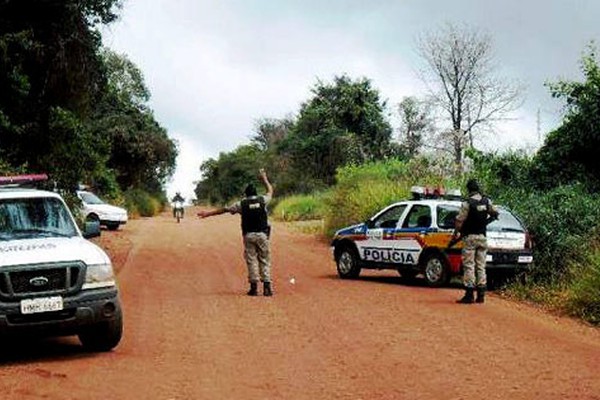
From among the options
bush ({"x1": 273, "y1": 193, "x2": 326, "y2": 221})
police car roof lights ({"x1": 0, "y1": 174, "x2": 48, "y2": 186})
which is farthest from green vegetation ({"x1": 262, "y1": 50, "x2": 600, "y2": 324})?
bush ({"x1": 273, "y1": 193, "x2": 326, "y2": 221})

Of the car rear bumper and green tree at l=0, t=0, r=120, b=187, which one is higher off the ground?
green tree at l=0, t=0, r=120, b=187

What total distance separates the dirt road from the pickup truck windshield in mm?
1346

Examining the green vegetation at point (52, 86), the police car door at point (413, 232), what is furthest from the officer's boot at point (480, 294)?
the green vegetation at point (52, 86)

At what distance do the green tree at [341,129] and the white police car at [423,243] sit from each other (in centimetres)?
3383

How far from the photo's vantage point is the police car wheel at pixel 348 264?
63.6 feet

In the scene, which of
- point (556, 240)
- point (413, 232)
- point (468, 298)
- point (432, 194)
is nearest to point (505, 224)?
point (556, 240)

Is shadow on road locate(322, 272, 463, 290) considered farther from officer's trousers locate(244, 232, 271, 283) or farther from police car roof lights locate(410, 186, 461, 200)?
officer's trousers locate(244, 232, 271, 283)

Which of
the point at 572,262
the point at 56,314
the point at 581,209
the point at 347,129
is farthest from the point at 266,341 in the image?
the point at 347,129

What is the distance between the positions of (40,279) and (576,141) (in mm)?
16989

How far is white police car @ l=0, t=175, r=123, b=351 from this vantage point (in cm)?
961

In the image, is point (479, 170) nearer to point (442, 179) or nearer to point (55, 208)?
point (442, 179)

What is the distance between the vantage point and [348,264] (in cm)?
1956

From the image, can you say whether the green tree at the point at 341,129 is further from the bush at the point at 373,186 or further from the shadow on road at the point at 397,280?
the shadow on road at the point at 397,280

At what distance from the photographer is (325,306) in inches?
570
